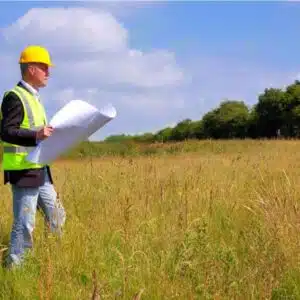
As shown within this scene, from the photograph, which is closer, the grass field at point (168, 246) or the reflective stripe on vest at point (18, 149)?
the grass field at point (168, 246)

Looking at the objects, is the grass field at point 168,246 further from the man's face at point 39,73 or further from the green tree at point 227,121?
the green tree at point 227,121

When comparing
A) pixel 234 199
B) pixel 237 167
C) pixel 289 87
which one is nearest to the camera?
pixel 234 199

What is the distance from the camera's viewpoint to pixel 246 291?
124 inches

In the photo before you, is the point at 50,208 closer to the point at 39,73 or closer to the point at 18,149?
the point at 18,149

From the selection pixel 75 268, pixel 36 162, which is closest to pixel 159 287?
pixel 75 268

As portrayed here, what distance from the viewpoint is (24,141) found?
3.96m

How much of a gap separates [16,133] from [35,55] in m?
0.65

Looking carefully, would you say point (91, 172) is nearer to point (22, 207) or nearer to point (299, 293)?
point (22, 207)

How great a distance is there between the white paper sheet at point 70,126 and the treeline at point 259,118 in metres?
32.4

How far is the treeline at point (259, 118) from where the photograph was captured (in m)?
40.7

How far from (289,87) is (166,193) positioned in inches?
1570

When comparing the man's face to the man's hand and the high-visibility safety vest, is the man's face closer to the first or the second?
the high-visibility safety vest

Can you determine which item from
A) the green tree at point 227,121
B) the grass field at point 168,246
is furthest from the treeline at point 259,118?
the grass field at point 168,246

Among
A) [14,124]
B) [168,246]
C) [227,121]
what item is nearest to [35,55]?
[14,124]
